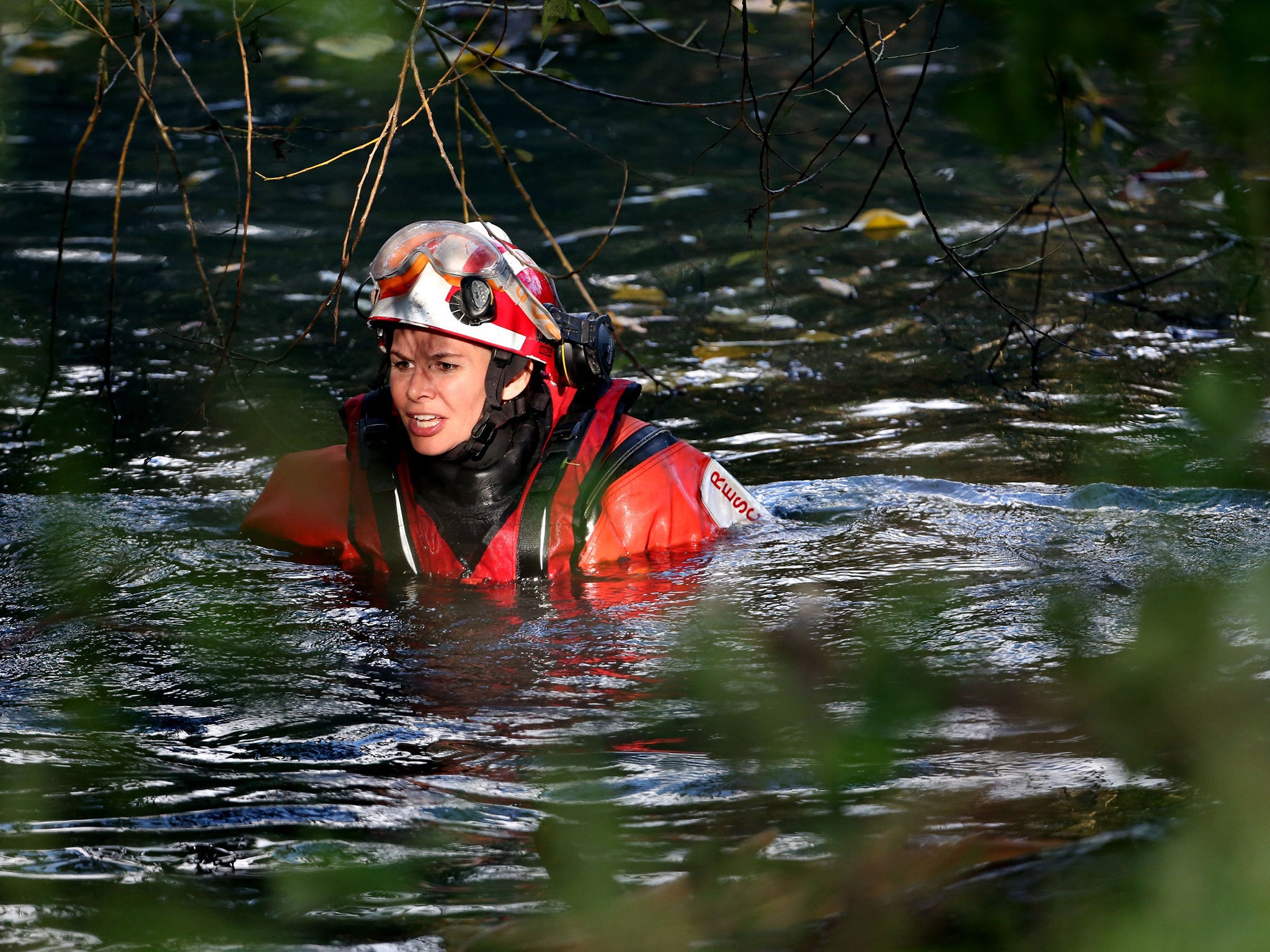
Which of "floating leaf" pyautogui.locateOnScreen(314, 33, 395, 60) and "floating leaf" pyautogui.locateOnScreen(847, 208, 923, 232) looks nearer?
"floating leaf" pyautogui.locateOnScreen(314, 33, 395, 60)

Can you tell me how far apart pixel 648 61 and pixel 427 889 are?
13.6 m

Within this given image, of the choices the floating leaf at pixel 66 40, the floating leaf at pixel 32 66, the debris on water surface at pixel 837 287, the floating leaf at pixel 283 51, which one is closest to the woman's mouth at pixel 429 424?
the debris on water surface at pixel 837 287

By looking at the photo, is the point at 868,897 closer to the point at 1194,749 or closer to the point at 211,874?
the point at 1194,749

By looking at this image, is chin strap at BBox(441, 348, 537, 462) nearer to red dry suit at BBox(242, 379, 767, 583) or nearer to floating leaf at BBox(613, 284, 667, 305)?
red dry suit at BBox(242, 379, 767, 583)

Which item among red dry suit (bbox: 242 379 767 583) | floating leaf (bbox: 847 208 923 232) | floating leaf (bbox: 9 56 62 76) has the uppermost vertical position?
floating leaf (bbox: 9 56 62 76)

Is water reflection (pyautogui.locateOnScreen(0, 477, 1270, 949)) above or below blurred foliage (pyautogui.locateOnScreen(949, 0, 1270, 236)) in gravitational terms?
below

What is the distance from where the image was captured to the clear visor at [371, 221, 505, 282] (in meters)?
4.64

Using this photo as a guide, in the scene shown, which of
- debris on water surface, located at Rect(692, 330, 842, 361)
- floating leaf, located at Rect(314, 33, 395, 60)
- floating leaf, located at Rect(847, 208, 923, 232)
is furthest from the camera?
floating leaf, located at Rect(847, 208, 923, 232)

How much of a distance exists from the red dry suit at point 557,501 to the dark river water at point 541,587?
0.11m

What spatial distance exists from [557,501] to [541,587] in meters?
0.29

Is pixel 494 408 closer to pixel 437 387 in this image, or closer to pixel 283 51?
pixel 437 387

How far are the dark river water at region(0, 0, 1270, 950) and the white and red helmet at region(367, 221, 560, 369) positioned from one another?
26 cm

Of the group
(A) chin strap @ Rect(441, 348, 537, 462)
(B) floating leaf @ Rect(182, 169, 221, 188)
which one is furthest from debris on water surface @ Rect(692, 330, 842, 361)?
(B) floating leaf @ Rect(182, 169, 221, 188)

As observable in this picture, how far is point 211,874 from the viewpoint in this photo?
268 cm
